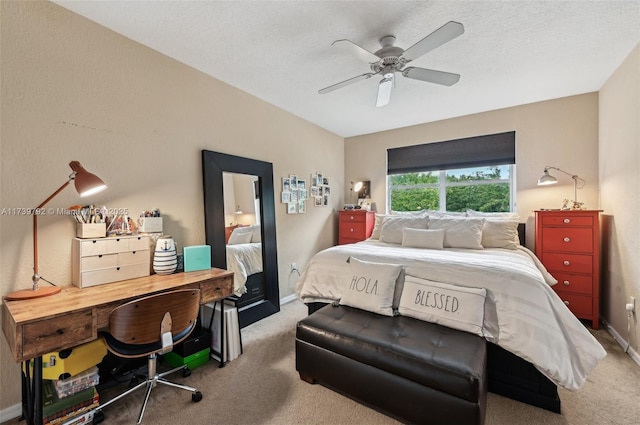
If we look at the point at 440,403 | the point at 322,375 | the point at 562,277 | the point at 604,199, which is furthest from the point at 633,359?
the point at 322,375

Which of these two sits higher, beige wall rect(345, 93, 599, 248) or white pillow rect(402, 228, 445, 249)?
beige wall rect(345, 93, 599, 248)

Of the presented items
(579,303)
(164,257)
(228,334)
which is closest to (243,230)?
(164,257)

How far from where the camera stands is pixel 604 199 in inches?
115

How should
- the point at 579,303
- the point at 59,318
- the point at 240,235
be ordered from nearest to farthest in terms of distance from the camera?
the point at 59,318 → the point at 579,303 → the point at 240,235

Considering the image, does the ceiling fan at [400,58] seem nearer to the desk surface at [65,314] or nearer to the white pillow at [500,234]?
the white pillow at [500,234]

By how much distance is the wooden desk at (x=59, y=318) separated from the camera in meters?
1.27

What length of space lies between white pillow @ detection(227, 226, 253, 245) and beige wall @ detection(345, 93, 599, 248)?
9.85 feet

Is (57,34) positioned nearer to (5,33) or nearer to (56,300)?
(5,33)

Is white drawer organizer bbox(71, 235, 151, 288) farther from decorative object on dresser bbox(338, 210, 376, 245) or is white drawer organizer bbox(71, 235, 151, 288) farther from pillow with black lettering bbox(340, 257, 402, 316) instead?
decorative object on dresser bbox(338, 210, 376, 245)

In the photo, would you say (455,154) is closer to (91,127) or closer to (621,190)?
(621,190)

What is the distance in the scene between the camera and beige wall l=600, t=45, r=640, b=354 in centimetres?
Result: 221

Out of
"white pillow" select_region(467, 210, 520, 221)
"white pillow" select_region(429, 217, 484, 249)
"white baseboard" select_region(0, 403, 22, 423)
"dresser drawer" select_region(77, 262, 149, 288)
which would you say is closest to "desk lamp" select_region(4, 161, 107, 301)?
"dresser drawer" select_region(77, 262, 149, 288)

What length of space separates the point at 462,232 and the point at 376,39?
2.18 m

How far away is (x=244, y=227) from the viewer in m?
3.01
